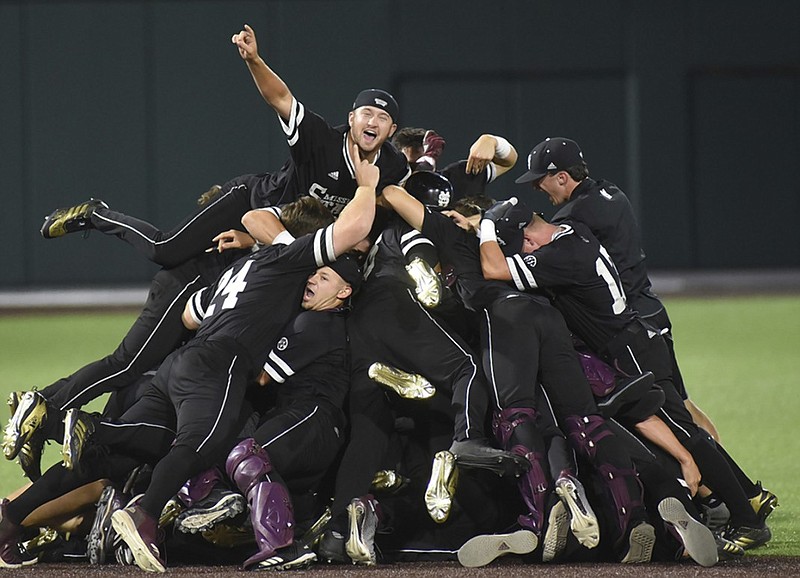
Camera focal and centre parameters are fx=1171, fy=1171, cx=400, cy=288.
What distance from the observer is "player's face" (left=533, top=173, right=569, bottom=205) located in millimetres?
6574

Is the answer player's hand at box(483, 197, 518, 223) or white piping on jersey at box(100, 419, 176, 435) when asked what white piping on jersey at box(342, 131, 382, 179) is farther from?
white piping on jersey at box(100, 419, 176, 435)

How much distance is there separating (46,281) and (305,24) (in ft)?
23.6

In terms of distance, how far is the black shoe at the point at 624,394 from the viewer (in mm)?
5590

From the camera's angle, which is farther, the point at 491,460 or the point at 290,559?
the point at 491,460

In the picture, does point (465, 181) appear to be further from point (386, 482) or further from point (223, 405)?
point (223, 405)

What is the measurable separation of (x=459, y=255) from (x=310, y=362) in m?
1.01

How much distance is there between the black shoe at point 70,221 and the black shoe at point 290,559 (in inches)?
112

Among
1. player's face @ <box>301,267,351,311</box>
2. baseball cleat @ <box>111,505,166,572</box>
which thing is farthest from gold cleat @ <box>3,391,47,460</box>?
player's face @ <box>301,267,351,311</box>

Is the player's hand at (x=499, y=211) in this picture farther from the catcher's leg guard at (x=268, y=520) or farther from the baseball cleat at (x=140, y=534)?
the baseball cleat at (x=140, y=534)

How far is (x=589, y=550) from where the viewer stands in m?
5.36

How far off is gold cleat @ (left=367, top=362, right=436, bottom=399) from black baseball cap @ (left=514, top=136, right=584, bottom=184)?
151 centimetres

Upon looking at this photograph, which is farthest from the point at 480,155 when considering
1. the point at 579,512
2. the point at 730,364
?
the point at 730,364

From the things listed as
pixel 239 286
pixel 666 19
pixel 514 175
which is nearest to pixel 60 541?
pixel 239 286

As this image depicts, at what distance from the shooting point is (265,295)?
5.75 meters
